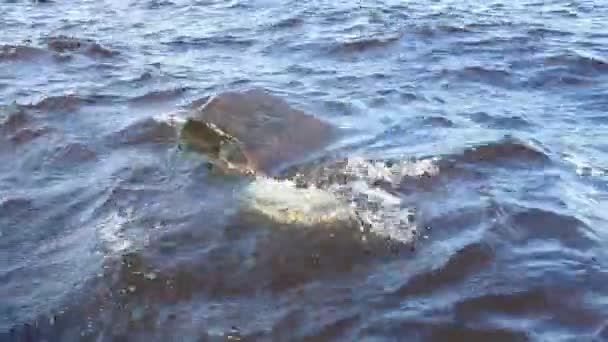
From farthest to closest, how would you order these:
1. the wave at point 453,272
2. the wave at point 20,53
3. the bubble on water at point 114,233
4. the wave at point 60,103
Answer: the wave at point 20,53
the wave at point 60,103
the bubble on water at point 114,233
the wave at point 453,272

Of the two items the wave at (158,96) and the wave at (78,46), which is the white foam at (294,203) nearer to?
the wave at (158,96)

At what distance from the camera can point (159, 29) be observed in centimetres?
1206

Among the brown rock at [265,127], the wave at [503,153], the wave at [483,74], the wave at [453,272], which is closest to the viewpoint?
the wave at [453,272]

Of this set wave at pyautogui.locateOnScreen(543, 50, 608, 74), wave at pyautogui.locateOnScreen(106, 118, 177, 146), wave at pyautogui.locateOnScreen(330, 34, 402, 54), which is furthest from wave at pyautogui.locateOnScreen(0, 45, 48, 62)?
wave at pyautogui.locateOnScreen(543, 50, 608, 74)

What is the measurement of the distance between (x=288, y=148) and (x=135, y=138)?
4.81 feet

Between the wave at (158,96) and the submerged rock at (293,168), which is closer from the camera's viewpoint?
the submerged rock at (293,168)

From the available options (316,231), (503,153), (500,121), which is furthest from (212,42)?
(316,231)

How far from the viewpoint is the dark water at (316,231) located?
494 cm

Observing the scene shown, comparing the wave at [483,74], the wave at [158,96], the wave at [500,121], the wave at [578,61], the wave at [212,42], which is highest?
the wave at [578,61]

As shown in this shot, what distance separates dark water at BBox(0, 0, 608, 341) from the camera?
4938mm

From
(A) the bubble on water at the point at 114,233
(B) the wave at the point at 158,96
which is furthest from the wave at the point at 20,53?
(A) the bubble on water at the point at 114,233

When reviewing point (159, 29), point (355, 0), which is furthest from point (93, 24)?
point (355, 0)

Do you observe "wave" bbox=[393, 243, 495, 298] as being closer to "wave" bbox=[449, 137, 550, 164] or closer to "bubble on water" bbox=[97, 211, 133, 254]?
"wave" bbox=[449, 137, 550, 164]

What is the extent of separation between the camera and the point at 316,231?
5.81 metres
